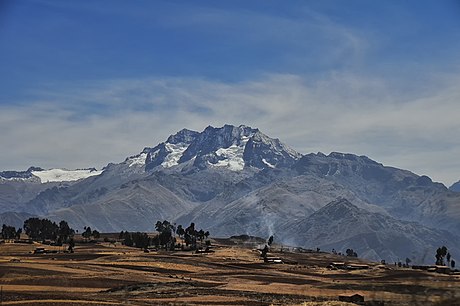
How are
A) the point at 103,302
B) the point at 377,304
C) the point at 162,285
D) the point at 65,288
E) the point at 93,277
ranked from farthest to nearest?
1. the point at 93,277
2. the point at 162,285
3. the point at 65,288
4. the point at 103,302
5. the point at 377,304

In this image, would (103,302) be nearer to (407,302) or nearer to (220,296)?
(220,296)

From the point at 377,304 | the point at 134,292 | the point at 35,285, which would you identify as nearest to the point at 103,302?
the point at 134,292

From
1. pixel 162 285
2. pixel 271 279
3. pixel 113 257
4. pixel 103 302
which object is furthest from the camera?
pixel 113 257

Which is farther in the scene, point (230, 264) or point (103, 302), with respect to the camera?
point (230, 264)

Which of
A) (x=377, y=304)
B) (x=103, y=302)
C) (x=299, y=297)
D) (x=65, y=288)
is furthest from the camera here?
(x=65, y=288)

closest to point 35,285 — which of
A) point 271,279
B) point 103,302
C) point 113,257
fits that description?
point 103,302

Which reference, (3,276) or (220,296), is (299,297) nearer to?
(220,296)

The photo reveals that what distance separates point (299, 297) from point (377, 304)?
29.7m

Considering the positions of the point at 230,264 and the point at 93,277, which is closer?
the point at 93,277

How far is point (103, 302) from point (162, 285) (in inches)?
993

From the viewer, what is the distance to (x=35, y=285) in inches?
3546

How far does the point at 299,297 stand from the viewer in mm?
82562

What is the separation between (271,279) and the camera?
116062 millimetres

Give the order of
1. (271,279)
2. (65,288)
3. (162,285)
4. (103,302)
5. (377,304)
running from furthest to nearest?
(271,279) → (162,285) → (65,288) → (103,302) → (377,304)
